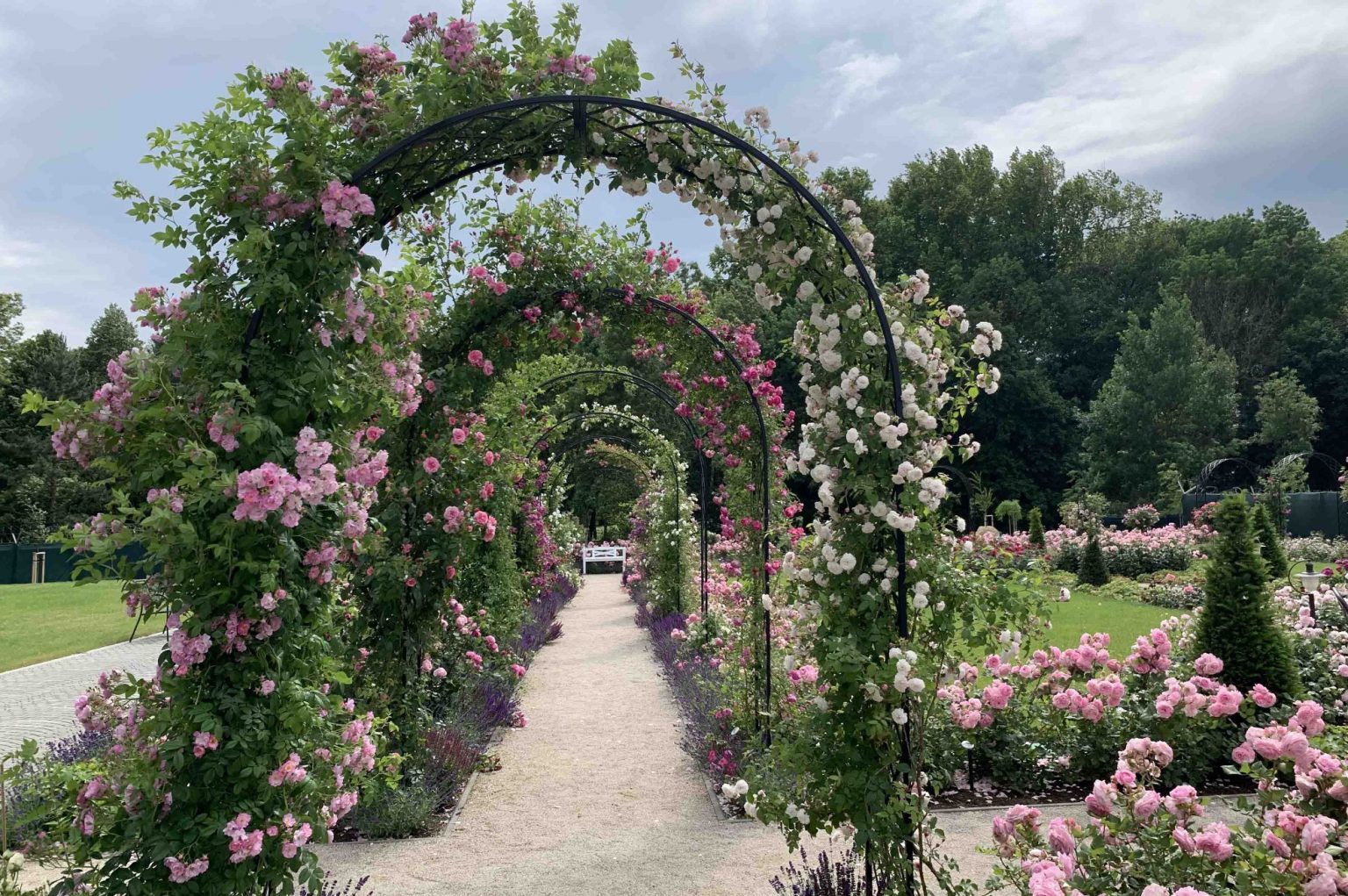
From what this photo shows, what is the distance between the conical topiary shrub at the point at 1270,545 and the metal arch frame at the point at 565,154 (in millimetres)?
7359

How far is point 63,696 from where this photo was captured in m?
8.62

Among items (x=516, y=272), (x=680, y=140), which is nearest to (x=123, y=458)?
(x=680, y=140)

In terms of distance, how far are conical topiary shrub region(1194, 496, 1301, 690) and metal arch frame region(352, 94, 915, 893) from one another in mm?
3548

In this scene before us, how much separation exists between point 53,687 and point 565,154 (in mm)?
9237

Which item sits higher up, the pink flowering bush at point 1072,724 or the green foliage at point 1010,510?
the green foliage at point 1010,510

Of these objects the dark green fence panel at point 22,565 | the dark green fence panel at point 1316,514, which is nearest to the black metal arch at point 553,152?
the dark green fence panel at point 1316,514

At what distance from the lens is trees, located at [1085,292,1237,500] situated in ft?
96.9

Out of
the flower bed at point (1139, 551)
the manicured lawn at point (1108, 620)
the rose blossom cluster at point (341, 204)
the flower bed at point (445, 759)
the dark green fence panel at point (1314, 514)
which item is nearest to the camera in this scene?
the rose blossom cluster at point (341, 204)

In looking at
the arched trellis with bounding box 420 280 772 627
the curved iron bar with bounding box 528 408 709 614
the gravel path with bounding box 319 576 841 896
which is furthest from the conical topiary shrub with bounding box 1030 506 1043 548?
the arched trellis with bounding box 420 280 772 627

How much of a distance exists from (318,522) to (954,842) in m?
3.26

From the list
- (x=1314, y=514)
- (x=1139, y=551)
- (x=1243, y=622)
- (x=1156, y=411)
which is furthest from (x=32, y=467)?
(x=1156, y=411)

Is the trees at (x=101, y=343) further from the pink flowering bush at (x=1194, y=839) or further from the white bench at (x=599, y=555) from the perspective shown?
the pink flowering bush at (x=1194, y=839)

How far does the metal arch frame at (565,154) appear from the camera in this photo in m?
3.10

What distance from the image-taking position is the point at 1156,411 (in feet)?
97.8
